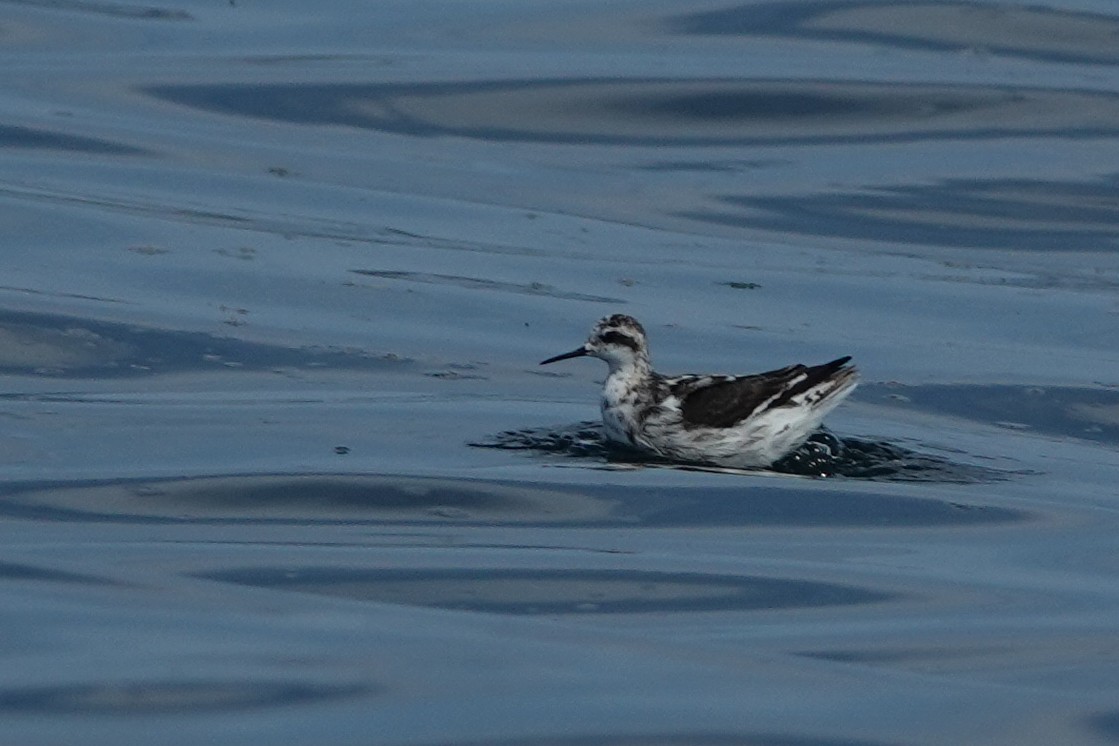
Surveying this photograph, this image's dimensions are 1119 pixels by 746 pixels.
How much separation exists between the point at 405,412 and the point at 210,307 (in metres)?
3.01

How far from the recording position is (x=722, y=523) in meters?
10.9

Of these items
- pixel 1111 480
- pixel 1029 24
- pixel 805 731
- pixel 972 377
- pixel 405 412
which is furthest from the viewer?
pixel 1029 24

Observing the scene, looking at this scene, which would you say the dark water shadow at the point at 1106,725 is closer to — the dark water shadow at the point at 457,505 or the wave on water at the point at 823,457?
the dark water shadow at the point at 457,505

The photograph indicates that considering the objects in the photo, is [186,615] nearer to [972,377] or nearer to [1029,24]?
[972,377]

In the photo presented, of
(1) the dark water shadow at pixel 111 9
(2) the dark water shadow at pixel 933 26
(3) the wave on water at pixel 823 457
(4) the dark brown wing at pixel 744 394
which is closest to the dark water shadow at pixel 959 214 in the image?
(2) the dark water shadow at pixel 933 26

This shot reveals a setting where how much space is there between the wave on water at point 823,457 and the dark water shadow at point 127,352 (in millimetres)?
1952

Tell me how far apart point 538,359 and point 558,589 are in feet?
18.5

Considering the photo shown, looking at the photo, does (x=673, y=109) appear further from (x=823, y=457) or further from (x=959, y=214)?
(x=823, y=457)

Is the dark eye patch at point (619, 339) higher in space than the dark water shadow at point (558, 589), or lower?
higher

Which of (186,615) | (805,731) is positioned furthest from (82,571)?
(805,731)

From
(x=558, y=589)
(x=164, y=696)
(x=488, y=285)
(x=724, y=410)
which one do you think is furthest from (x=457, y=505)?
(x=488, y=285)

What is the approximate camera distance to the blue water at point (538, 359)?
320 inches

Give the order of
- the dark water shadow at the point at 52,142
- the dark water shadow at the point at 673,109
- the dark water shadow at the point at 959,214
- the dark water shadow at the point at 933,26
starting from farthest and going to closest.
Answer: the dark water shadow at the point at 933,26 < the dark water shadow at the point at 673,109 < the dark water shadow at the point at 52,142 < the dark water shadow at the point at 959,214

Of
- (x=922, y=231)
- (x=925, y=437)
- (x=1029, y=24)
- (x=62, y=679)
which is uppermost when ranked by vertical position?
(x=1029, y=24)
